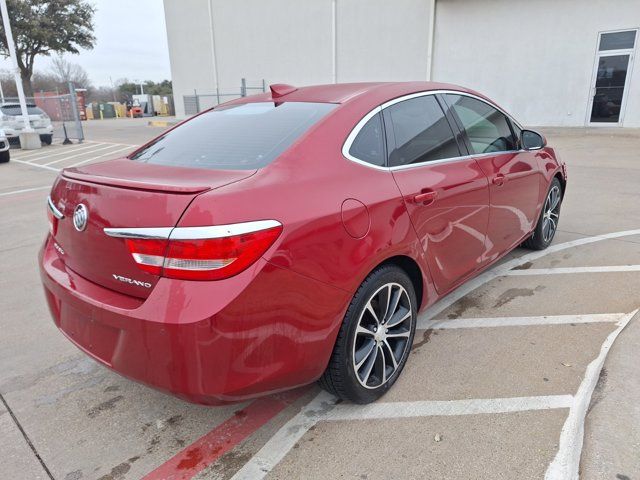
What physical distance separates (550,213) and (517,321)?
5.97 feet

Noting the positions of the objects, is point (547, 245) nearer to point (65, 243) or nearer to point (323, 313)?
point (323, 313)

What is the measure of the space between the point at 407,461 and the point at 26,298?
138 inches

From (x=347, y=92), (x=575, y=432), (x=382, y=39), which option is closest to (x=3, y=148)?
(x=347, y=92)

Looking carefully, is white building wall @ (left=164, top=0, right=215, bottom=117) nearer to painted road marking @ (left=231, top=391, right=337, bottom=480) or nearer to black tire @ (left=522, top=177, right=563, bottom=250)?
black tire @ (left=522, top=177, right=563, bottom=250)

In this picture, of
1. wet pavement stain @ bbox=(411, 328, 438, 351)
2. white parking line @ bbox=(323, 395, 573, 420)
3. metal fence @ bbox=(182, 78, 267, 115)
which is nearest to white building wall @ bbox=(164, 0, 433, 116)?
metal fence @ bbox=(182, 78, 267, 115)

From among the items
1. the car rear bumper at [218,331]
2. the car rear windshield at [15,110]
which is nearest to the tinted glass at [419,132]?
the car rear bumper at [218,331]

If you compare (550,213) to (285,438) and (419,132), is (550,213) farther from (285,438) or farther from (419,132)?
(285,438)

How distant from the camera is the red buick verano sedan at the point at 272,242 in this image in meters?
1.86

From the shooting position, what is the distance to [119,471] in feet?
7.13

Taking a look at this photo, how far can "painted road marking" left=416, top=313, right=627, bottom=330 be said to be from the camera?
3.38 meters

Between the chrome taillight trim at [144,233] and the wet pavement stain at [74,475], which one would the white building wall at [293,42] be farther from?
the wet pavement stain at [74,475]

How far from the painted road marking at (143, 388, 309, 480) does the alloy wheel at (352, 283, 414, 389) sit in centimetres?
45

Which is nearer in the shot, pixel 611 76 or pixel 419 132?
pixel 419 132

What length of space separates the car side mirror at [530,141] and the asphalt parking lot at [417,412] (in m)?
1.19
